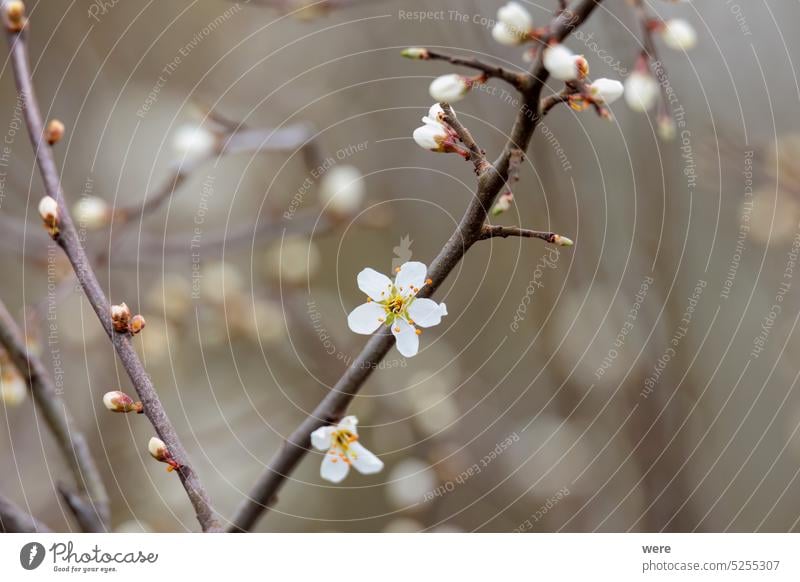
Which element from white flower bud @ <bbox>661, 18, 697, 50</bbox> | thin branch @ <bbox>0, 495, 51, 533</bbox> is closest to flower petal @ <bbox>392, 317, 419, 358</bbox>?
thin branch @ <bbox>0, 495, 51, 533</bbox>

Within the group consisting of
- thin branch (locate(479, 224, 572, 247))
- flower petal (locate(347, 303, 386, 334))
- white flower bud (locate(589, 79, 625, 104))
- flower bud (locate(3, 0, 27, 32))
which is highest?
flower bud (locate(3, 0, 27, 32))

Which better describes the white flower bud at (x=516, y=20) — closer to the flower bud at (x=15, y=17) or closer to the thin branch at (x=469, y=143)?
the thin branch at (x=469, y=143)

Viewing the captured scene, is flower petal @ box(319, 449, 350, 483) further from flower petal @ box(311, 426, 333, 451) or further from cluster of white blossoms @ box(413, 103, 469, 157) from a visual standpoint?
cluster of white blossoms @ box(413, 103, 469, 157)

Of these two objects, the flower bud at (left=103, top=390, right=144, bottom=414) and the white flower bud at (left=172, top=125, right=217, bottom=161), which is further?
the white flower bud at (left=172, top=125, right=217, bottom=161)

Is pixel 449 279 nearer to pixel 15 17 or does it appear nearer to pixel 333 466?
pixel 333 466

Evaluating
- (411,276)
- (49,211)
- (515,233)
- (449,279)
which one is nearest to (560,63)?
(515,233)
